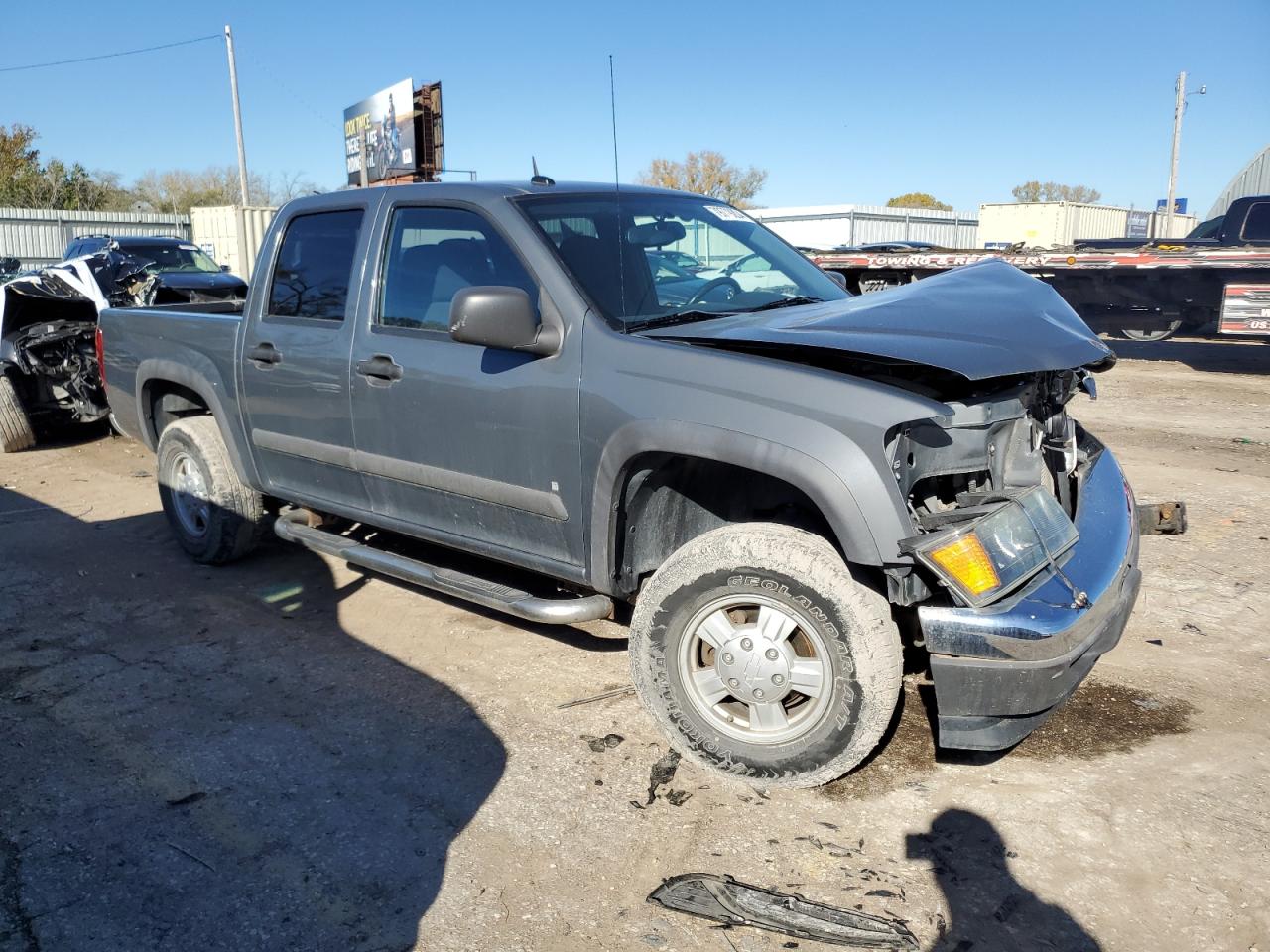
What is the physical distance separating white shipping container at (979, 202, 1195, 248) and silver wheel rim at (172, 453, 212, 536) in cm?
2672

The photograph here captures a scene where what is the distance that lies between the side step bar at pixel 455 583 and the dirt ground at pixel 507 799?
411mm

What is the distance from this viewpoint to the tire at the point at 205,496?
538 centimetres

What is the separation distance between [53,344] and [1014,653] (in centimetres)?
916

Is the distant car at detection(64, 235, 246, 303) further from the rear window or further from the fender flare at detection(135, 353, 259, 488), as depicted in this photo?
the rear window

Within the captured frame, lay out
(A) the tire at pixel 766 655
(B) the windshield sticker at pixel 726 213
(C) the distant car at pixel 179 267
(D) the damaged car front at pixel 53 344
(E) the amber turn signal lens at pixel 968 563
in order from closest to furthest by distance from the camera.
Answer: (E) the amber turn signal lens at pixel 968 563
(A) the tire at pixel 766 655
(B) the windshield sticker at pixel 726 213
(D) the damaged car front at pixel 53 344
(C) the distant car at pixel 179 267

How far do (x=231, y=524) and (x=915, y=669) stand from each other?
140 inches

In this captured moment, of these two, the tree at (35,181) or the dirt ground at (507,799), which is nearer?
the dirt ground at (507,799)

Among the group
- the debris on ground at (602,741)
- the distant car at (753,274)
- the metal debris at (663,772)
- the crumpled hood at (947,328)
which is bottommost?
Result: the metal debris at (663,772)

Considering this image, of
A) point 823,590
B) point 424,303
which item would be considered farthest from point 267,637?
point 823,590

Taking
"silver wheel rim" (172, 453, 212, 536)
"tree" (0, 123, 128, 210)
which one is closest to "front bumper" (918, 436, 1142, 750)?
"silver wheel rim" (172, 453, 212, 536)

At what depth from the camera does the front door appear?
11.8 feet

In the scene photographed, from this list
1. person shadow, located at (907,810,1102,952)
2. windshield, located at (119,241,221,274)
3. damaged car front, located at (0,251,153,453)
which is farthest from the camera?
windshield, located at (119,241,221,274)

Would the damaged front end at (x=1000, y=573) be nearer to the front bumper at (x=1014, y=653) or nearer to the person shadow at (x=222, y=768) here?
the front bumper at (x=1014, y=653)

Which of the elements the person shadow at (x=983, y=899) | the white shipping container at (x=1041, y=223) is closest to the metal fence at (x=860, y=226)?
the white shipping container at (x=1041, y=223)
